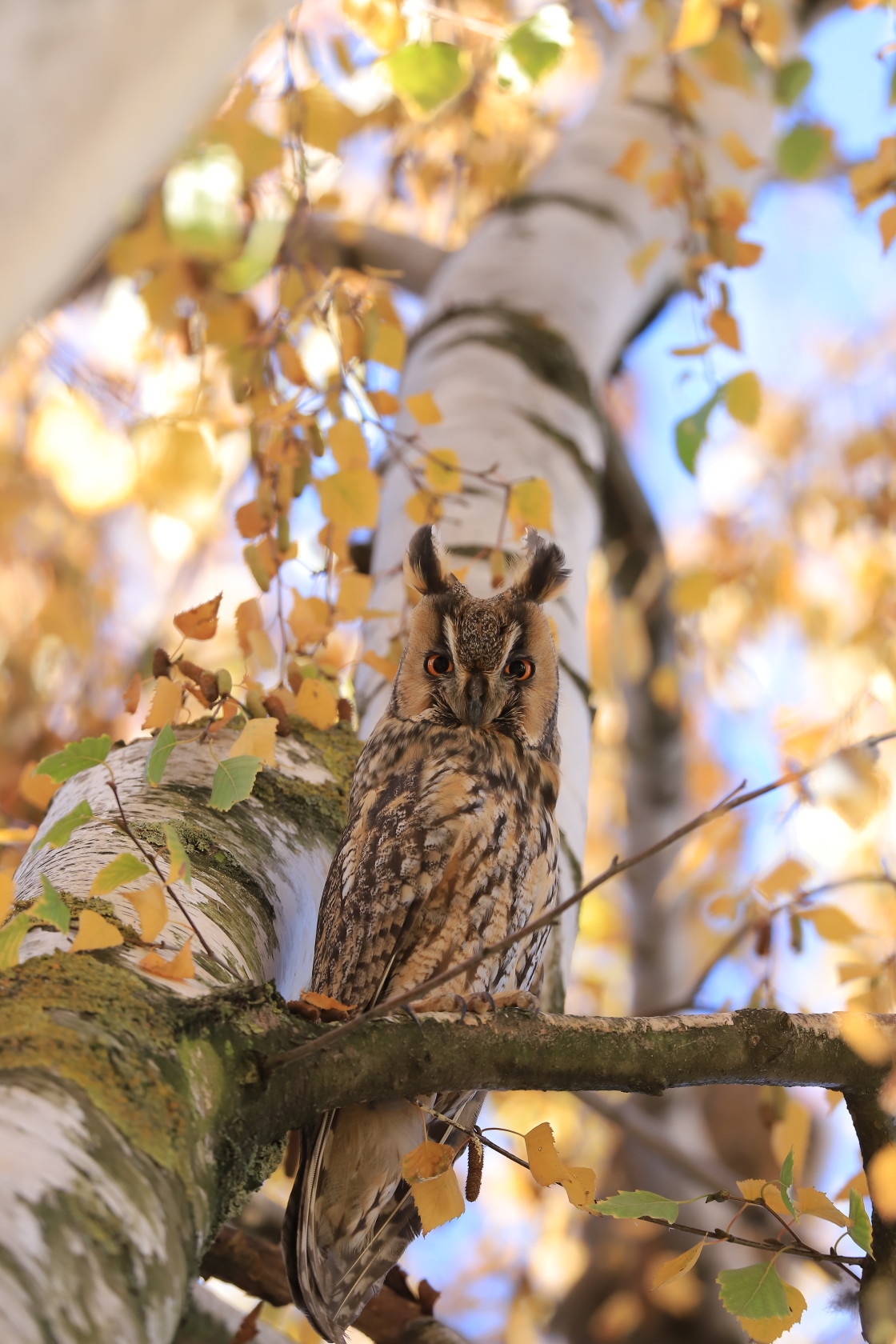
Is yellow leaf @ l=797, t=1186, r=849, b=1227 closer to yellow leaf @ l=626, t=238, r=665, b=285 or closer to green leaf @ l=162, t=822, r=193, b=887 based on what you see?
green leaf @ l=162, t=822, r=193, b=887

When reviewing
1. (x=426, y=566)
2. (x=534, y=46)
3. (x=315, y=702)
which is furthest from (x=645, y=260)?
(x=315, y=702)

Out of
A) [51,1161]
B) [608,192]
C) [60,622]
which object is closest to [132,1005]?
Result: [51,1161]

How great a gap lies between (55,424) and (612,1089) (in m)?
2.61

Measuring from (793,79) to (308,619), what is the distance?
64.2 inches

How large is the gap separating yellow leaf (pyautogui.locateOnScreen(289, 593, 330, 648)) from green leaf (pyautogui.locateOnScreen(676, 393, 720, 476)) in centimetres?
70

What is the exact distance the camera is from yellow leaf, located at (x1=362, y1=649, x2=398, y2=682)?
1699 mm

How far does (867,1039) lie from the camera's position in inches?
43.2

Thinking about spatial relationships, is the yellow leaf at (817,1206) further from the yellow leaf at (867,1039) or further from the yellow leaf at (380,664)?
the yellow leaf at (380,664)

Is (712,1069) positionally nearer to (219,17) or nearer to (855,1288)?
(855,1288)

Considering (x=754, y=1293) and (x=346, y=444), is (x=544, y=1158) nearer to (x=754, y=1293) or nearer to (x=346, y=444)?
(x=754, y=1293)

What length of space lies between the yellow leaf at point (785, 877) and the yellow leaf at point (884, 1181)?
925 millimetres

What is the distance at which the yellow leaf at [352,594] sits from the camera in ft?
5.54

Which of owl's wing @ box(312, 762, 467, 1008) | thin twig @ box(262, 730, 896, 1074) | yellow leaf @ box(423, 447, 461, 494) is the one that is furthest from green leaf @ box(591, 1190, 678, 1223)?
yellow leaf @ box(423, 447, 461, 494)

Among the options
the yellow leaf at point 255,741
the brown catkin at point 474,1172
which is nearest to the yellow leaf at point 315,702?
the yellow leaf at point 255,741
